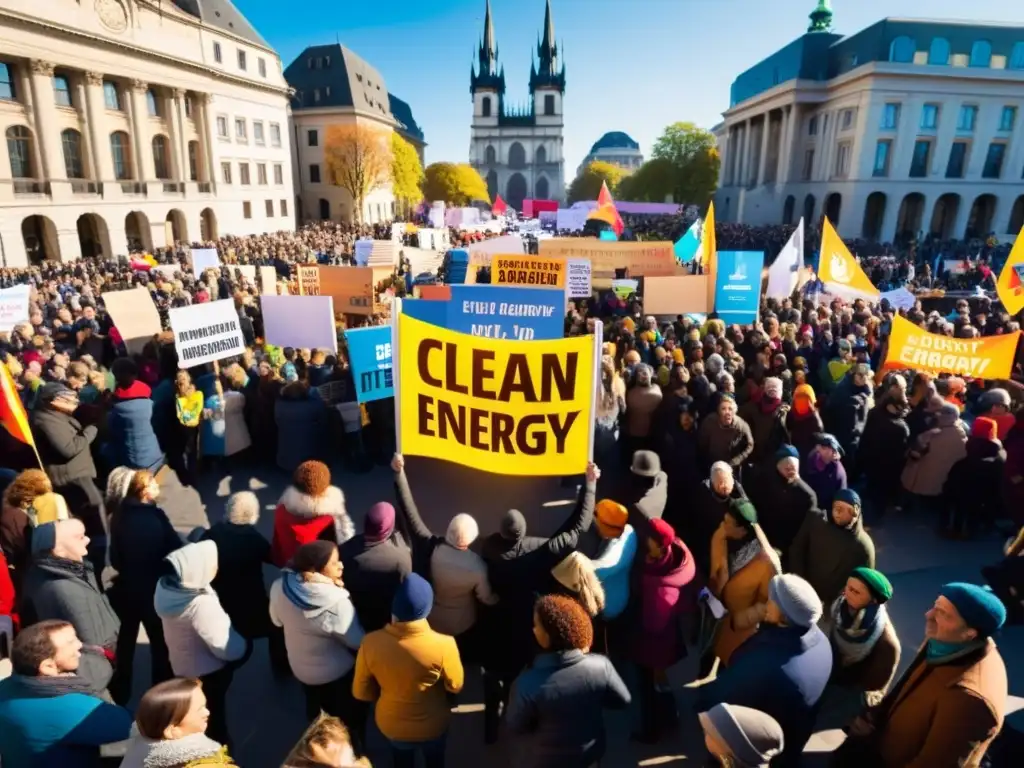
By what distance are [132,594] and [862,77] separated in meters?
50.3

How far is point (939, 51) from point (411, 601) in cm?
5261

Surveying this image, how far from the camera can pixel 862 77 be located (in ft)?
135

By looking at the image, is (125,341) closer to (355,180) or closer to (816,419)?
(816,419)

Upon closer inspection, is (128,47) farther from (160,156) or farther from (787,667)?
(787,667)

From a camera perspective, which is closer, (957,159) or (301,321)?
(301,321)

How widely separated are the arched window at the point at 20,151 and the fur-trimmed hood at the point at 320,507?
110ft

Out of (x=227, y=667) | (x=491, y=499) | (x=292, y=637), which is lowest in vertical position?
(x=491, y=499)

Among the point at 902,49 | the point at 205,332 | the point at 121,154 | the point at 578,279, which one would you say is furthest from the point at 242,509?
the point at 902,49

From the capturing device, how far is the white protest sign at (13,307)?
976 centimetres

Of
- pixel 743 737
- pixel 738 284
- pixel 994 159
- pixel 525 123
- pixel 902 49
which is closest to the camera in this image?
pixel 743 737

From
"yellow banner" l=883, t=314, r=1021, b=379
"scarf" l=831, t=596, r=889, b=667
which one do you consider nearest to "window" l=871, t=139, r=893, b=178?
"yellow banner" l=883, t=314, r=1021, b=379

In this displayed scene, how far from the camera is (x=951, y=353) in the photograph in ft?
23.0

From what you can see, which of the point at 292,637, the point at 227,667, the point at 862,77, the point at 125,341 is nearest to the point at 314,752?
the point at 292,637

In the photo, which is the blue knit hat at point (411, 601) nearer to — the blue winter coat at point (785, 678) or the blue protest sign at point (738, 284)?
the blue winter coat at point (785, 678)
